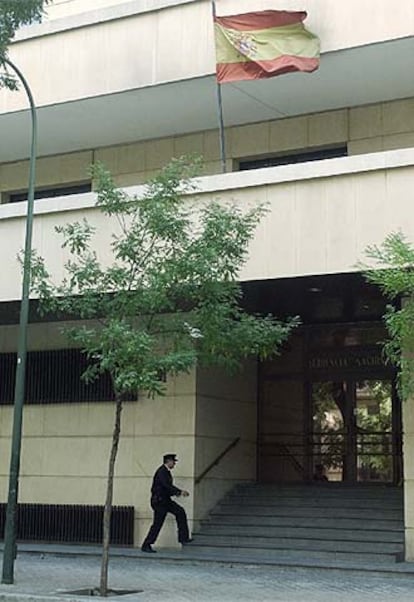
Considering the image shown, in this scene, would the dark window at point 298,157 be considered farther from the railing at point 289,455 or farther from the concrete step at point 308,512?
the concrete step at point 308,512

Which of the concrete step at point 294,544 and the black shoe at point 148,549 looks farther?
the black shoe at point 148,549

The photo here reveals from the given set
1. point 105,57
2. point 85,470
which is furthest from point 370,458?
point 105,57

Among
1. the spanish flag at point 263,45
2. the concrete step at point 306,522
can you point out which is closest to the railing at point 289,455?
the concrete step at point 306,522

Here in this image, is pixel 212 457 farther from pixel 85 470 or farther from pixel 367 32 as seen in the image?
pixel 367 32

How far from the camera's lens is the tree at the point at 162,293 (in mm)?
13039

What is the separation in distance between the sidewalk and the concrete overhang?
8705mm

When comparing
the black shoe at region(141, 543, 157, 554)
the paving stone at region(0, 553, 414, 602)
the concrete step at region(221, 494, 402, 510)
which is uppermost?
the concrete step at region(221, 494, 402, 510)

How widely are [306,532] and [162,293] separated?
22.1ft

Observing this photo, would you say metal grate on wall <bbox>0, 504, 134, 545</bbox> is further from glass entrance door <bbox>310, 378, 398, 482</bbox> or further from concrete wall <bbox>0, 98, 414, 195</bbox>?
concrete wall <bbox>0, 98, 414, 195</bbox>

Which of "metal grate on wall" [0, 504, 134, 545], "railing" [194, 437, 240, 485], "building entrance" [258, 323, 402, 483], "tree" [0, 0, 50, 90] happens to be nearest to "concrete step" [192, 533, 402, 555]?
"railing" [194, 437, 240, 485]

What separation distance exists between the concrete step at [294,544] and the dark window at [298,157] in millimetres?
7363

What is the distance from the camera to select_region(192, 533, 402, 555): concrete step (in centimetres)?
1653

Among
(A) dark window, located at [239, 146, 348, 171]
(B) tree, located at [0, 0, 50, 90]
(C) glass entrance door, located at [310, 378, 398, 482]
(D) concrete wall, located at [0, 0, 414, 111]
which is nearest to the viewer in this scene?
(B) tree, located at [0, 0, 50, 90]

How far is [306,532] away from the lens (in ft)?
58.1
